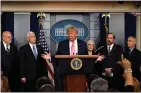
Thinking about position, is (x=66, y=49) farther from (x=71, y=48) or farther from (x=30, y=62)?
(x=30, y=62)

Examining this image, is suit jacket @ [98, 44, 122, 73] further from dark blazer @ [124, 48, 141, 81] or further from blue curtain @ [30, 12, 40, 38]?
blue curtain @ [30, 12, 40, 38]

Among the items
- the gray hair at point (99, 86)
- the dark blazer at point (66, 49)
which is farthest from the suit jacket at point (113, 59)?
the gray hair at point (99, 86)

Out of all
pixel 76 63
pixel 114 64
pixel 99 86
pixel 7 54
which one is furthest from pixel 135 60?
pixel 99 86

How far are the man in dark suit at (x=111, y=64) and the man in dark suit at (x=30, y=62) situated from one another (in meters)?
0.88

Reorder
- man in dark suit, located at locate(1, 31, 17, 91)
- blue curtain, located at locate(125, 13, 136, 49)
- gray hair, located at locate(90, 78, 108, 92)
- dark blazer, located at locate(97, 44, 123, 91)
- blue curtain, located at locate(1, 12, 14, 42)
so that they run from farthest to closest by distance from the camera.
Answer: blue curtain, located at locate(125, 13, 136, 49) < blue curtain, located at locate(1, 12, 14, 42) < man in dark suit, located at locate(1, 31, 17, 91) < dark blazer, located at locate(97, 44, 123, 91) < gray hair, located at locate(90, 78, 108, 92)

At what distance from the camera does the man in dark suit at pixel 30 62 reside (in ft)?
18.2

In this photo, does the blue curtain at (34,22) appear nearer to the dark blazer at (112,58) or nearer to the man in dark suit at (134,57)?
the dark blazer at (112,58)

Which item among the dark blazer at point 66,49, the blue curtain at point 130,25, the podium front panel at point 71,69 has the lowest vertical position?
the podium front panel at point 71,69

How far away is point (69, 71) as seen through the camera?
→ 4594 millimetres

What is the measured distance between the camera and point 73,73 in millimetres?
4598

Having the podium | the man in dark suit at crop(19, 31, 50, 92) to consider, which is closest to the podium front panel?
the podium

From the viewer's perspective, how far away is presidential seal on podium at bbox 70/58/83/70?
4.57 metres

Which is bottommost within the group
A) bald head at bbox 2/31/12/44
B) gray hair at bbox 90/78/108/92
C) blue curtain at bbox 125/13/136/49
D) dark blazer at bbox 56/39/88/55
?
gray hair at bbox 90/78/108/92

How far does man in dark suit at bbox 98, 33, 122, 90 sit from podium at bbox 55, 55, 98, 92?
3.10 ft
